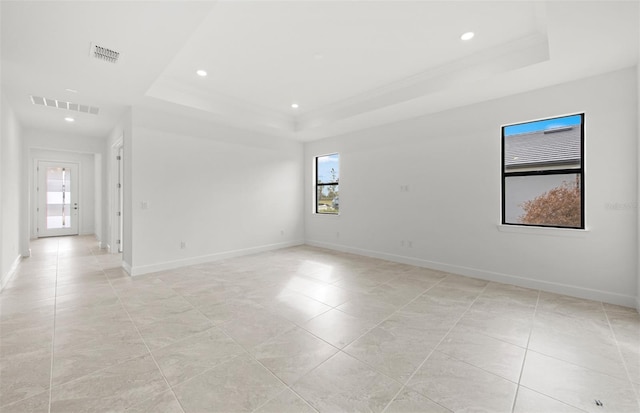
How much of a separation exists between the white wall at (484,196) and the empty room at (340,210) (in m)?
0.03

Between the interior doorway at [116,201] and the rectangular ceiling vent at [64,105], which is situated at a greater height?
the rectangular ceiling vent at [64,105]

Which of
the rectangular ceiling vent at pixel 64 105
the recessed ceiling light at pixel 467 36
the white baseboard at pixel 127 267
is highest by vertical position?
the recessed ceiling light at pixel 467 36

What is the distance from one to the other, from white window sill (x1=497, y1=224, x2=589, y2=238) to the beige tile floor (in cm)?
80

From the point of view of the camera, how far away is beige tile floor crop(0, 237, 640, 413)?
1.71 m

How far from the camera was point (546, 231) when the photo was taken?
3.65 meters

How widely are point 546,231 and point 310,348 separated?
352 cm

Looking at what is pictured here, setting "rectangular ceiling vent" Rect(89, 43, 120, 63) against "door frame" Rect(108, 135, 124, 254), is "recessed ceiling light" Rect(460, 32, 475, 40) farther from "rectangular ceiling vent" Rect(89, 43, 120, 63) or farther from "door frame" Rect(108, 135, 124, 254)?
"door frame" Rect(108, 135, 124, 254)

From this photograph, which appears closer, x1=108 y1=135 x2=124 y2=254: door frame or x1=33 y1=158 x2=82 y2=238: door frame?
x1=108 y1=135 x2=124 y2=254: door frame

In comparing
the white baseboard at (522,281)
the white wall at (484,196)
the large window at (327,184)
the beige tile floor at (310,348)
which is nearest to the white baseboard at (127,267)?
the beige tile floor at (310,348)

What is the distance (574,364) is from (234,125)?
5706 mm

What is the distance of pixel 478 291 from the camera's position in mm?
3648

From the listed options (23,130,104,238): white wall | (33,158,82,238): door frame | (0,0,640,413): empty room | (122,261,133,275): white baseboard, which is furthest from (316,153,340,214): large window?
(33,158,82,238): door frame

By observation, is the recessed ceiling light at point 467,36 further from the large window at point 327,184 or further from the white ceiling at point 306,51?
the large window at point 327,184

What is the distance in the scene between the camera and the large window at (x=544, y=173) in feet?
11.7
